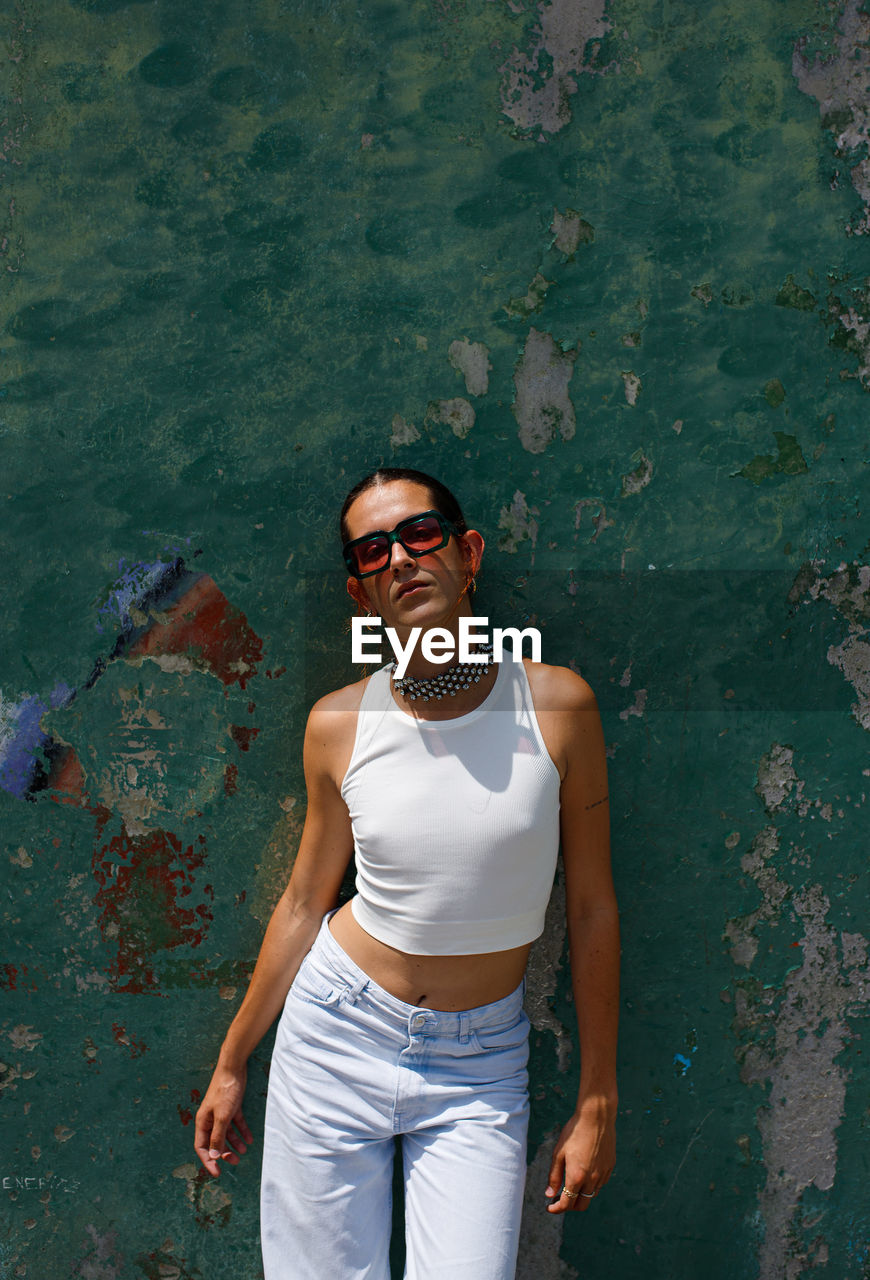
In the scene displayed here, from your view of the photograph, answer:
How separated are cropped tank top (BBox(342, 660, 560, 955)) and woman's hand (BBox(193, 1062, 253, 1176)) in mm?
707

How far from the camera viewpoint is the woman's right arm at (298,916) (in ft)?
6.84

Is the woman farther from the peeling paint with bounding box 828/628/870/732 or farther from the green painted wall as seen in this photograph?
the peeling paint with bounding box 828/628/870/732

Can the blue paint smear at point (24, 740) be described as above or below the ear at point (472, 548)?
below

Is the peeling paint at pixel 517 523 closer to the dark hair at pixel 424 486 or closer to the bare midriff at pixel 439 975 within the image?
the dark hair at pixel 424 486

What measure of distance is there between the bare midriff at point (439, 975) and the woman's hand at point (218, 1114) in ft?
2.02

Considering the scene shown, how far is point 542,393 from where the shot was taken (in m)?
2.24

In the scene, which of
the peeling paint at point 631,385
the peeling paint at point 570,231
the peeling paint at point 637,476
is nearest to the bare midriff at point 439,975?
the peeling paint at point 637,476

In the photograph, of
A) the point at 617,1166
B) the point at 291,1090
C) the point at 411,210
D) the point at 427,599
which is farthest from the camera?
the point at 617,1166

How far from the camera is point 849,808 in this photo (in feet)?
7.63

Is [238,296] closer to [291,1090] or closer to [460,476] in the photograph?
[460,476]

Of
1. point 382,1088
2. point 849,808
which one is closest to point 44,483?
point 382,1088

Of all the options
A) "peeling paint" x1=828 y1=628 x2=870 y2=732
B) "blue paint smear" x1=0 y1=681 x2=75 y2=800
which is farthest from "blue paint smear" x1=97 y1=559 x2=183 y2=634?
"peeling paint" x1=828 y1=628 x2=870 y2=732

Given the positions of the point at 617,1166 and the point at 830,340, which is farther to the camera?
the point at 617,1166

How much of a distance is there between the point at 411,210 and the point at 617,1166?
2.67m
